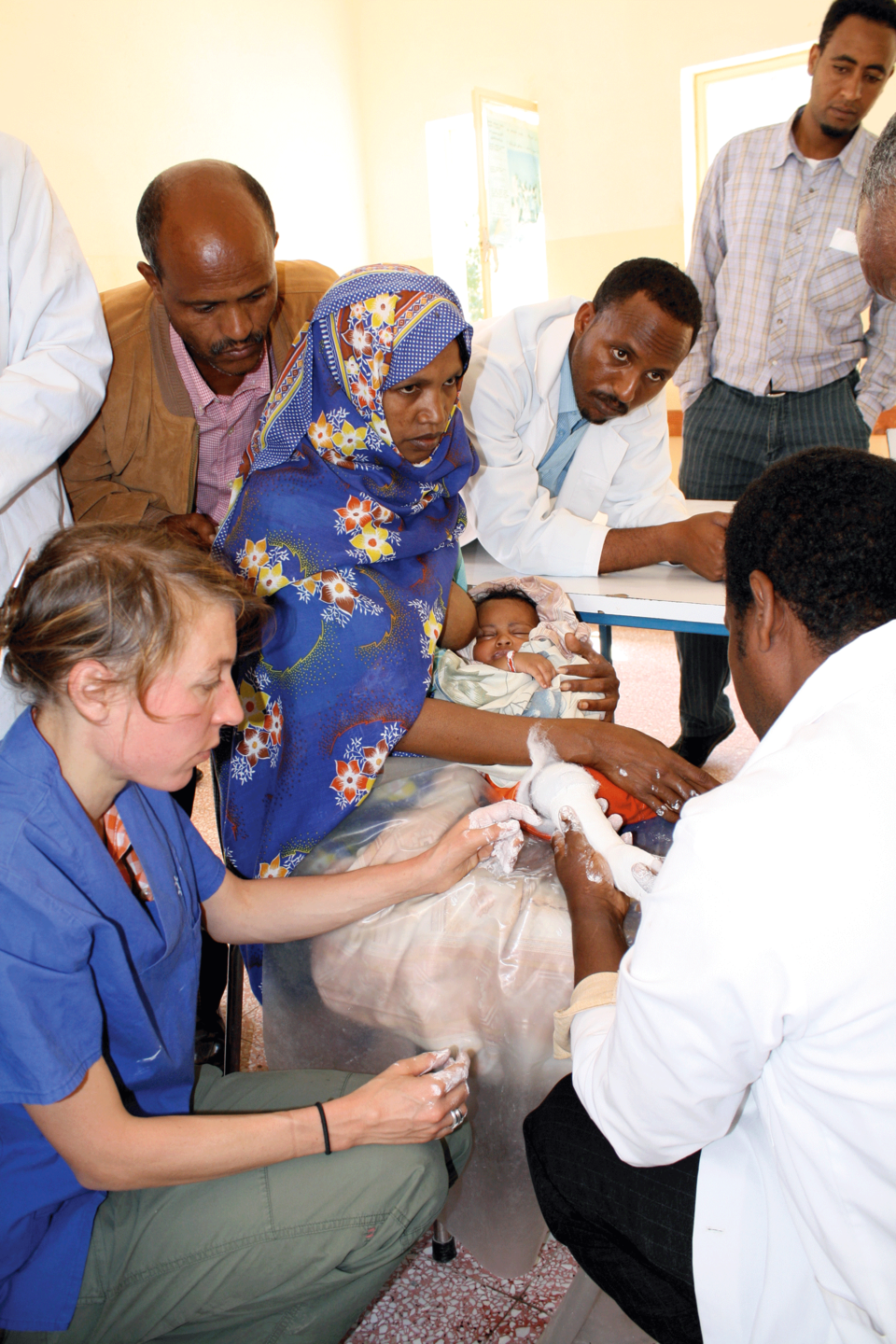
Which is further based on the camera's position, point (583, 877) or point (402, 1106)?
point (583, 877)

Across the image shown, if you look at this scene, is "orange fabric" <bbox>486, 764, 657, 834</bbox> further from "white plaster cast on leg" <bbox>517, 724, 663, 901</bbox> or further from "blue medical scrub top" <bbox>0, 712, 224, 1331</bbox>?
"blue medical scrub top" <bbox>0, 712, 224, 1331</bbox>

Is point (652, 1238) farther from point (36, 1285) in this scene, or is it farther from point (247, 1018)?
point (247, 1018)

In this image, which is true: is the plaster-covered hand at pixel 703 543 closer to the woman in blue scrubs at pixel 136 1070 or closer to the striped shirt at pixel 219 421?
the striped shirt at pixel 219 421

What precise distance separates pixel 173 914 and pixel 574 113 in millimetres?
6506

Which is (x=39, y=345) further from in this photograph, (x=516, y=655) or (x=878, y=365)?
(x=878, y=365)

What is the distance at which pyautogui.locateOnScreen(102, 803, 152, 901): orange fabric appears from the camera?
3.84 feet

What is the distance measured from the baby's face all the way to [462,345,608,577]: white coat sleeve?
0.25m

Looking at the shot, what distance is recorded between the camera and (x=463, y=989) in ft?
4.64

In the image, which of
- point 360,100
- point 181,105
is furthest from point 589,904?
point 360,100

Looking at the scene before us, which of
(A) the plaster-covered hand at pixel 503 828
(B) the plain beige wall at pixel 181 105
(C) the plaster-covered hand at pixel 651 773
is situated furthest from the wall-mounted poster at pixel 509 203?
(A) the plaster-covered hand at pixel 503 828

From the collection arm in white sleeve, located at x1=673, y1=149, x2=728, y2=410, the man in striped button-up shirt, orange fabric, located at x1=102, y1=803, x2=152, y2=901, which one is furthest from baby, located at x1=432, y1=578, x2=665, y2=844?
arm in white sleeve, located at x1=673, y1=149, x2=728, y2=410

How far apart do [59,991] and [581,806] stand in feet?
2.71

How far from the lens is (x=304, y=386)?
163cm

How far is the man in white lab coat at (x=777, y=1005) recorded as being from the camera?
77 cm
